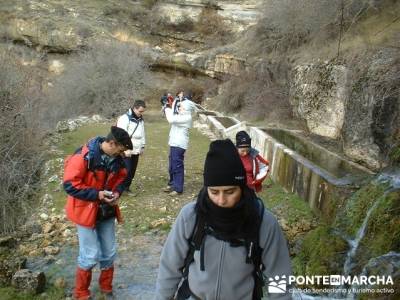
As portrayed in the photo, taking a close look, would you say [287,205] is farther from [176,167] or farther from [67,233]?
[67,233]

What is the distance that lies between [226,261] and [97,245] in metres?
2.35

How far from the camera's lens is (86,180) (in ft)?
13.6

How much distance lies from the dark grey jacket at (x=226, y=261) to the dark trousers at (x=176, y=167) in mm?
5830

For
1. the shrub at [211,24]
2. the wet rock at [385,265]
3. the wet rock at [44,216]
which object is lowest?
the wet rock at [44,216]

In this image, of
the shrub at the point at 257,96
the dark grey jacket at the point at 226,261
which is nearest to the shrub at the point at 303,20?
the shrub at the point at 257,96

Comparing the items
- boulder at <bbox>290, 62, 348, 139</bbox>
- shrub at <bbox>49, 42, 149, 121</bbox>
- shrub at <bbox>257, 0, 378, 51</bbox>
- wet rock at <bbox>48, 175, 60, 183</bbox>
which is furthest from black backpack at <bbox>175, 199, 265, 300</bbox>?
shrub at <bbox>49, 42, 149, 121</bbox>

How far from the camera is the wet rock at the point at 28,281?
4828mm

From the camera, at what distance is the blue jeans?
4250 mm

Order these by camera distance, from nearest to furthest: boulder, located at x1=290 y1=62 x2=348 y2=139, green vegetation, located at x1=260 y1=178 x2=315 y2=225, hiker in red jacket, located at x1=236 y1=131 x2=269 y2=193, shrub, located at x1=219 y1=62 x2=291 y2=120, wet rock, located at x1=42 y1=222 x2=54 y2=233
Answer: hiker in red jacket, located at x1=236 y1=131 x2=269 y2=193 < wet rock, located at x1=42 y1=222 x2=54 y2=233 < green vegetation, located at x1=260 y1=178 x2=315 y2=225 < boulder, located at x1=290 y1=62 x2=348 y2=139 < shrub, located at x1=219 y1=62 x2=291 y2=120

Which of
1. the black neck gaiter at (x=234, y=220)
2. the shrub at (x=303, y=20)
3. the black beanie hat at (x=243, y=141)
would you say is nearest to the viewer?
the black neck gaiter at (x=234, y=220)

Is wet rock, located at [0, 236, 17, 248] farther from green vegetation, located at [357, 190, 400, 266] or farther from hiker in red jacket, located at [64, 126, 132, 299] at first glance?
green vegetation, located at [357, 190, 400, 266]

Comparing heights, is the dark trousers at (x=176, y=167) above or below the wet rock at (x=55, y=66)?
below

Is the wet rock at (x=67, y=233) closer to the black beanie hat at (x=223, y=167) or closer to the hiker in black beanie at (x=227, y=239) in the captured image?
the hiker in black beanie at (x=227, y=239)

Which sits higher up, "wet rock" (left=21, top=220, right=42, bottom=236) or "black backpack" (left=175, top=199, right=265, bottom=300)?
"black backpack" (left=175, top=199, right=265, bottom=300)
